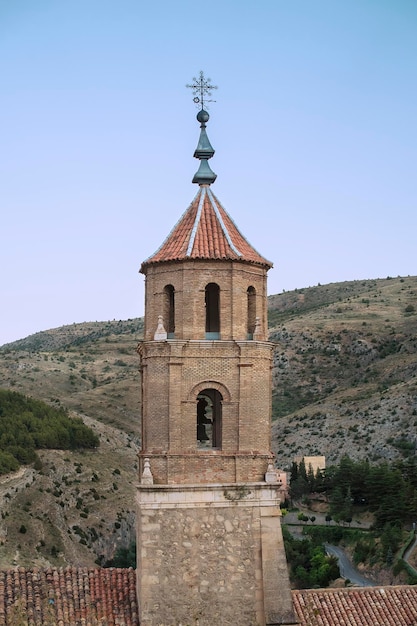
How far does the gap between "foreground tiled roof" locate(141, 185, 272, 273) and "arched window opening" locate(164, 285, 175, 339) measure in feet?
2.12

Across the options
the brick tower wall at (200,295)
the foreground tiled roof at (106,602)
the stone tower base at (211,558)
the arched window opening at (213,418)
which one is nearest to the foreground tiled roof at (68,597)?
the foreground tiled roof at (106,602)

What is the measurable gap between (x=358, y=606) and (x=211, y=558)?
3332 mm

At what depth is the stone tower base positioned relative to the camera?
1591cm

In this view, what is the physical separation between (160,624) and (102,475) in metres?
38.7

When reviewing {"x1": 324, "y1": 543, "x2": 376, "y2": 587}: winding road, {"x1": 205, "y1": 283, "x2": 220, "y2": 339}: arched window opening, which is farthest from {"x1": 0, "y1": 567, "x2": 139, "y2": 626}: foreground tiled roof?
{"x1": 324, "y1": 543, "x2": 376, "y2": 587}: winding road

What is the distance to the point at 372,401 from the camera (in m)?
66.2

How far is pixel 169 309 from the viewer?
1742cm

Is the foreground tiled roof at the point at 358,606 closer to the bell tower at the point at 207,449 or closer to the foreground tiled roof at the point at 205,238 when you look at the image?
the bell tower at the point at 207,449

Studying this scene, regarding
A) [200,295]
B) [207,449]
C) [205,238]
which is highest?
[205,238]

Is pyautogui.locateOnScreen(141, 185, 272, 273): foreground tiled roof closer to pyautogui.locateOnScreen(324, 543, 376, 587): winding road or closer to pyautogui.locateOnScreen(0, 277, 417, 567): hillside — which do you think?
pyautogui.locateOnScreen(0, 277, 417, 567): hillside

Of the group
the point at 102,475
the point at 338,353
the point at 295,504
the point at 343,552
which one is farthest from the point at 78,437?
the point at 338,353

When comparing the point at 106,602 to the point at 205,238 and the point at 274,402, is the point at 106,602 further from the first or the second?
the point at 274,402

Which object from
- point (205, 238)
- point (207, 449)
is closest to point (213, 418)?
point (207, 449)

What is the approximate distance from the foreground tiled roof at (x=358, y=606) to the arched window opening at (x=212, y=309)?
542 centimetres
